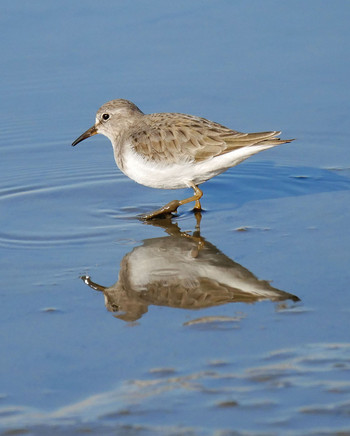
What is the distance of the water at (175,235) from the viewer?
17.4 feet

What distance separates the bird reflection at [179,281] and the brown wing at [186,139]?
1265 mm

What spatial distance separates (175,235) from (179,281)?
140 cm

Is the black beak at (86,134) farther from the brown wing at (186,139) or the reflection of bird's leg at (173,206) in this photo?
the reflection of bird's leg at (173,206)

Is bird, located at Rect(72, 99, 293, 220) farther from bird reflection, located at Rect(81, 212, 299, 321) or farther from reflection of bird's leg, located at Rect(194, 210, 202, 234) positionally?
bird reflection, located at Rect(81, 212, 299, 321)

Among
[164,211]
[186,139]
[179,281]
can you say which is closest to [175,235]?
[164,211]

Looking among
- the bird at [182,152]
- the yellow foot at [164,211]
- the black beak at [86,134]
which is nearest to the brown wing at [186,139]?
the bird at [182,152]

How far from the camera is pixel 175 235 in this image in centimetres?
844

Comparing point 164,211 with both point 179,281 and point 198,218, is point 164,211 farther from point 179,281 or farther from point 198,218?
point 179,281

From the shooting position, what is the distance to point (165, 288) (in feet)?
22.8

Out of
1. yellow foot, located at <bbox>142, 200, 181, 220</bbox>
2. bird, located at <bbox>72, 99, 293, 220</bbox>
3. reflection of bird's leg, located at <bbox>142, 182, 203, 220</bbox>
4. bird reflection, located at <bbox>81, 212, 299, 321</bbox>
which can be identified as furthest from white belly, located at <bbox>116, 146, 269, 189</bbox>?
bird reflection, located at <bbox>81, 212, 299, 321</bbox>

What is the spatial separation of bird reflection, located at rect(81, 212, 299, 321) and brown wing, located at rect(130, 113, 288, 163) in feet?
4.15

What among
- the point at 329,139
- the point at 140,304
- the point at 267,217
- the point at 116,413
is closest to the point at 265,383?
the point at 116,413

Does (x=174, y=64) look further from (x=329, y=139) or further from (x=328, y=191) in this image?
(x=328, y=191)

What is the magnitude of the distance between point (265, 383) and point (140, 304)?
1626mm
